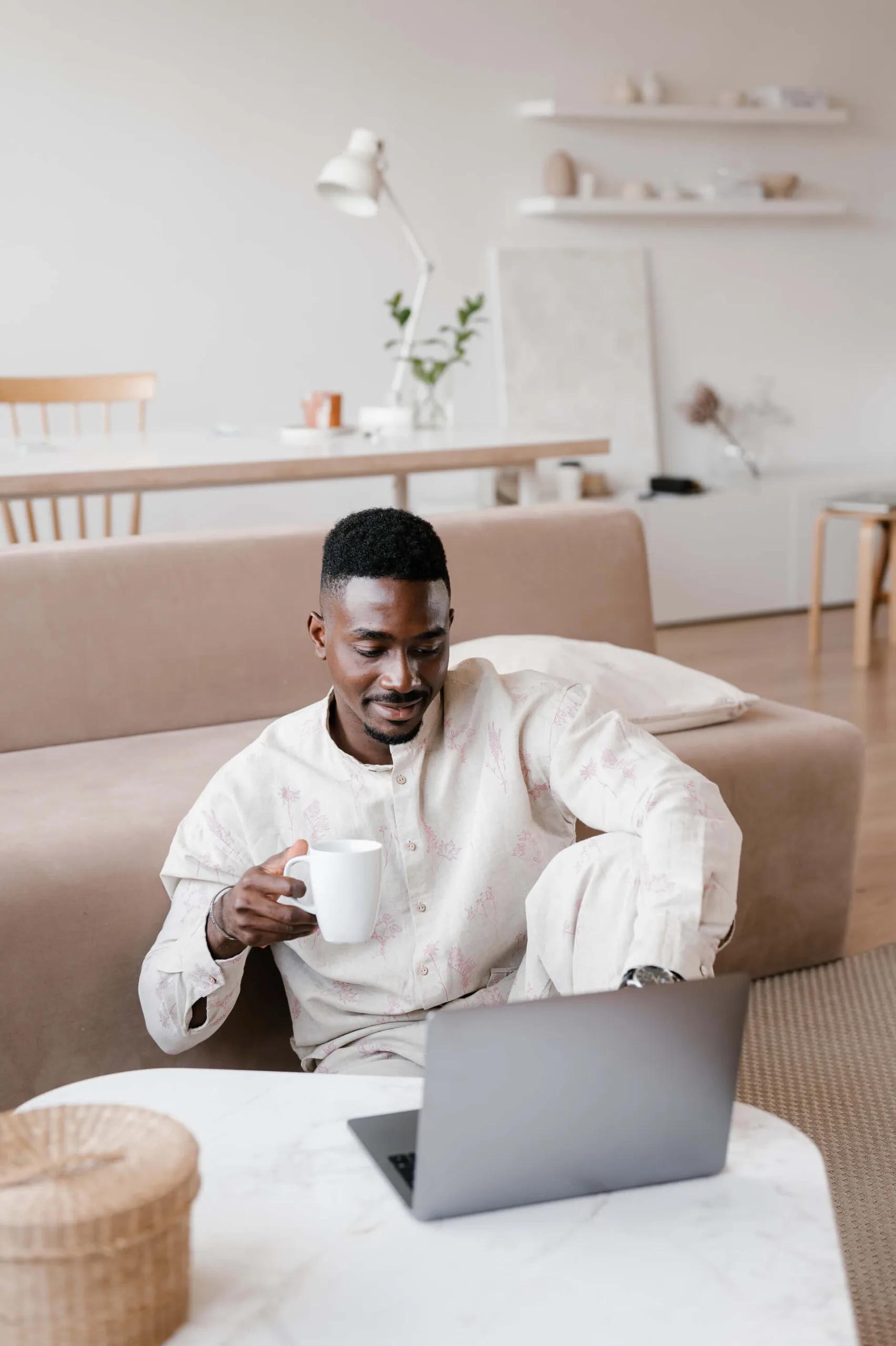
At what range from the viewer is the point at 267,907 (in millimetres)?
1228

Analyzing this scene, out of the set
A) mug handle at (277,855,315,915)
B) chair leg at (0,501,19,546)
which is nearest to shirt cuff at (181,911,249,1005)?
mug handle at (277,855,315,915)

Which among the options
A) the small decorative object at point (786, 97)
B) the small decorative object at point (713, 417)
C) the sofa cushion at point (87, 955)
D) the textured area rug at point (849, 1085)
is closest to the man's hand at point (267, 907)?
the sofa cushion at point (87, 955)

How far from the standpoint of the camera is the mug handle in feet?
3.88

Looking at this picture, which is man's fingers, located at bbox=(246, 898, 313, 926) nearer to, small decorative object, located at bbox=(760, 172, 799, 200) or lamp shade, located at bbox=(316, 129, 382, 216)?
lamp shade, located at bbox=(316, 129, 382, 216)

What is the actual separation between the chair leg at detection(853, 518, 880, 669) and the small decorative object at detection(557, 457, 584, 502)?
3.30 feet

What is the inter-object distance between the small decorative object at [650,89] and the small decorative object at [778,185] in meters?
0.59

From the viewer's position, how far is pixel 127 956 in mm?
1783

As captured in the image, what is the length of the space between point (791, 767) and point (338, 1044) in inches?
41.3

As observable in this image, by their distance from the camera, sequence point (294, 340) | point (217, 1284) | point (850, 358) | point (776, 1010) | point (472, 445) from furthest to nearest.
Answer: point (850, 358)
point (294, 340)
point (472, 445)
point (776, 1010)
point (217, 1284)

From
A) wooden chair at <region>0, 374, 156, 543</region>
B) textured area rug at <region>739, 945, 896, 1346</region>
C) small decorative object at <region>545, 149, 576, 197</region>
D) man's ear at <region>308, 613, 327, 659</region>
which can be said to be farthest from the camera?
small decorative object at <region>545, 149, 576, 197</region>

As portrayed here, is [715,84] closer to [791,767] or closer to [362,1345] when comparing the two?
[791,767]

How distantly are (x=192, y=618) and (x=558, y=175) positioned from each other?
349 cm

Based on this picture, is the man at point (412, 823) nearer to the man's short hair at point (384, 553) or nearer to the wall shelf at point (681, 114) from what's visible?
the man's short hair at point (384, 553)

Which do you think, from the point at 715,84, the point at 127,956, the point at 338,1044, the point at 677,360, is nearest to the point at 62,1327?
the point at 338,1044
